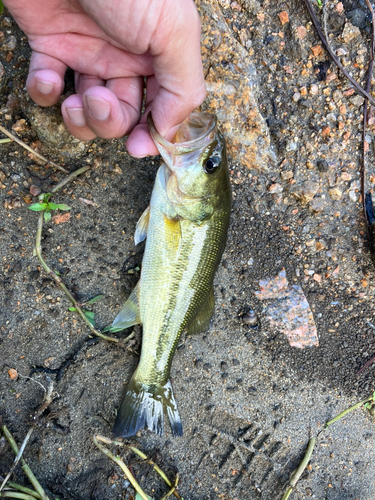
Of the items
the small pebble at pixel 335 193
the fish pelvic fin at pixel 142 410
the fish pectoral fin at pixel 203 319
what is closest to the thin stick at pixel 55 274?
the fish pelvic fin at pixel 142 410

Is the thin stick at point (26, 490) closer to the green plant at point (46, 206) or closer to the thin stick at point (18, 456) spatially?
the thin stick at point (18, 456)

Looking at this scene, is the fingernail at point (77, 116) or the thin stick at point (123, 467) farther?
the thin stick at point (123, 467)

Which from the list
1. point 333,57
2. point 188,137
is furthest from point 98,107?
point 333,57

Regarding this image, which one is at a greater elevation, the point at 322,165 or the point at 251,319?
the point at 322,165

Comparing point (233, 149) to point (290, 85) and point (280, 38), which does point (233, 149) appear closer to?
point (290, 85)

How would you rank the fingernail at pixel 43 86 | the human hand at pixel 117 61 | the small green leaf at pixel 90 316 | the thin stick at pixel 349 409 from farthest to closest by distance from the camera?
the thin stick at pixel 349 409 < the small green leaf at pixel 90 316 < the fingernail at pixel 43 86 < the human hand at pixel 117 61

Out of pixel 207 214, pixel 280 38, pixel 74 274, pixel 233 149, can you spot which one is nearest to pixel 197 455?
pixel 74 274

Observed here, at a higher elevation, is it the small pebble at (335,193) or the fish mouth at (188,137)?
the fish mouth at (188,137)

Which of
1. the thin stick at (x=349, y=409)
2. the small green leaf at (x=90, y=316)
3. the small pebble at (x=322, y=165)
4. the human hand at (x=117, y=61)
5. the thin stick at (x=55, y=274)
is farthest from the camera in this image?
the thin stick at (x=349, y=409)

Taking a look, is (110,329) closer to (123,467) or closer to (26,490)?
(123,467)
